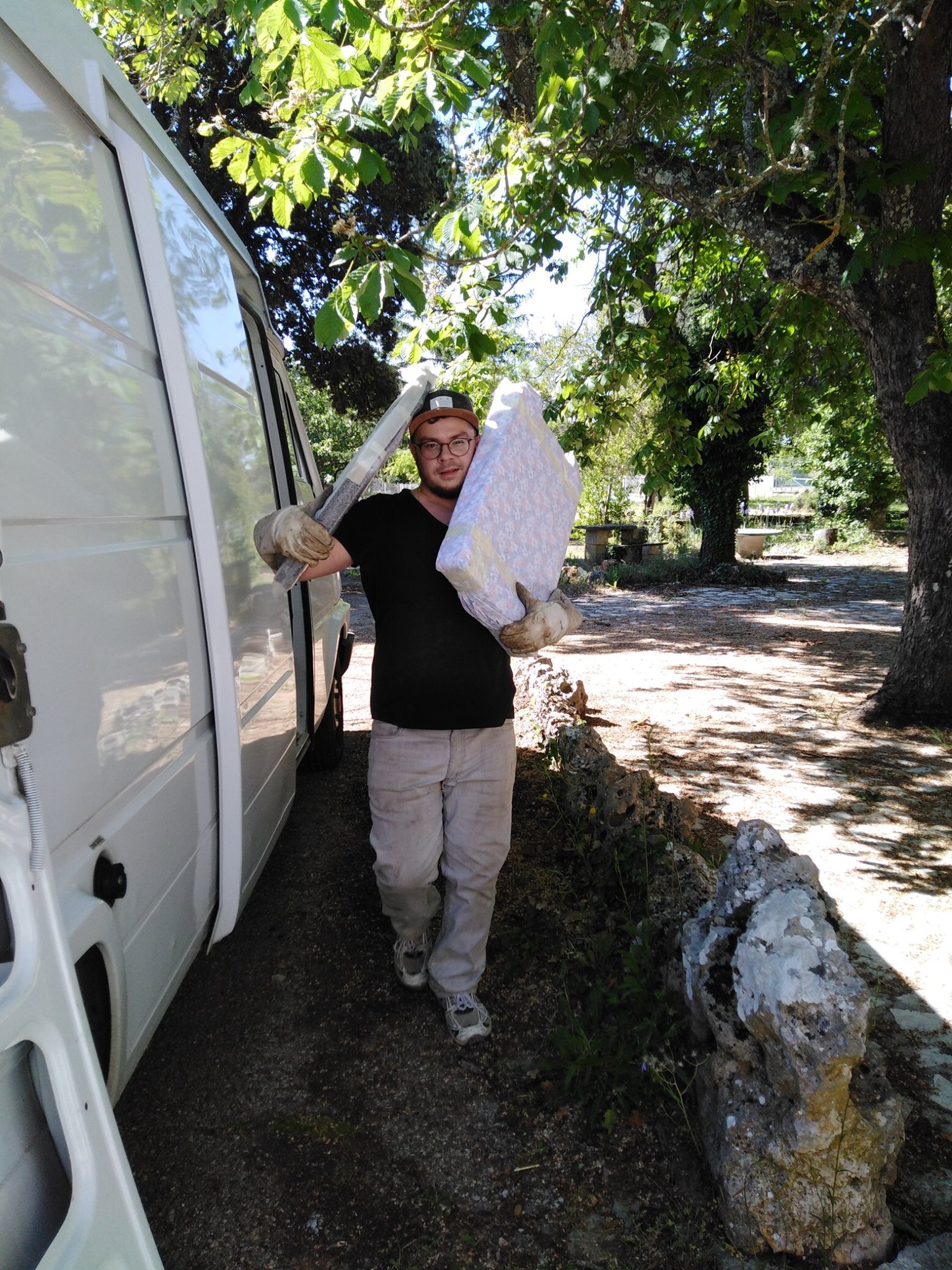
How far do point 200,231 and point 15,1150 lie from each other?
2123 millimetres

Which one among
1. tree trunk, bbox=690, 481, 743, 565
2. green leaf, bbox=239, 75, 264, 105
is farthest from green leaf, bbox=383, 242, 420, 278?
tree trunk, bbox=690, 481, 743, 565

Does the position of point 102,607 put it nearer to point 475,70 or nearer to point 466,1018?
point 466,1018

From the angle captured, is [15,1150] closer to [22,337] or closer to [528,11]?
[22,337]

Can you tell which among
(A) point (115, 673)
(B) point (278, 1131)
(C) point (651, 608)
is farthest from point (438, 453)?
(C) point (651, 608)

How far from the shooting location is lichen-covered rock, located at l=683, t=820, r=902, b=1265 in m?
1.73

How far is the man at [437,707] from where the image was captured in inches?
94.9

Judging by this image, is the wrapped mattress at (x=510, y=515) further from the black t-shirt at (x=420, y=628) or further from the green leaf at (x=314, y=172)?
the green leaf at (x=314, y=172)

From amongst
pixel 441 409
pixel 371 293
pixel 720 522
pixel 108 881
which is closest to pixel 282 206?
pixel 371 293

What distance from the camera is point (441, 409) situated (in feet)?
7.98

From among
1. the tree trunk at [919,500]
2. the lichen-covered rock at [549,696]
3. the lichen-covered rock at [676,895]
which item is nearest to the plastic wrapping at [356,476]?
the lichen-covered rock at [676,895]

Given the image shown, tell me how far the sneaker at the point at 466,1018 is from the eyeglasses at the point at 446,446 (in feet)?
5.62

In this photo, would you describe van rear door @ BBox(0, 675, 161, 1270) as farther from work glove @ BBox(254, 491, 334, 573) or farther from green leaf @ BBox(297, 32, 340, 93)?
green leaf @ BBox(297, 32, 340, 93)

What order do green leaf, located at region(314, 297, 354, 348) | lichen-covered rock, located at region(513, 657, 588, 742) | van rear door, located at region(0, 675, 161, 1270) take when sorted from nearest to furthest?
van rear door, located at region(0, 675, 161, 1270), green leaf, located at region(314, 297, 354, 348), lichen-covered rock, located at region(513, 657, 588, 742)

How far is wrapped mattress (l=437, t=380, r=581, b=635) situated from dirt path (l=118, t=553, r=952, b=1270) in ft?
4.44
